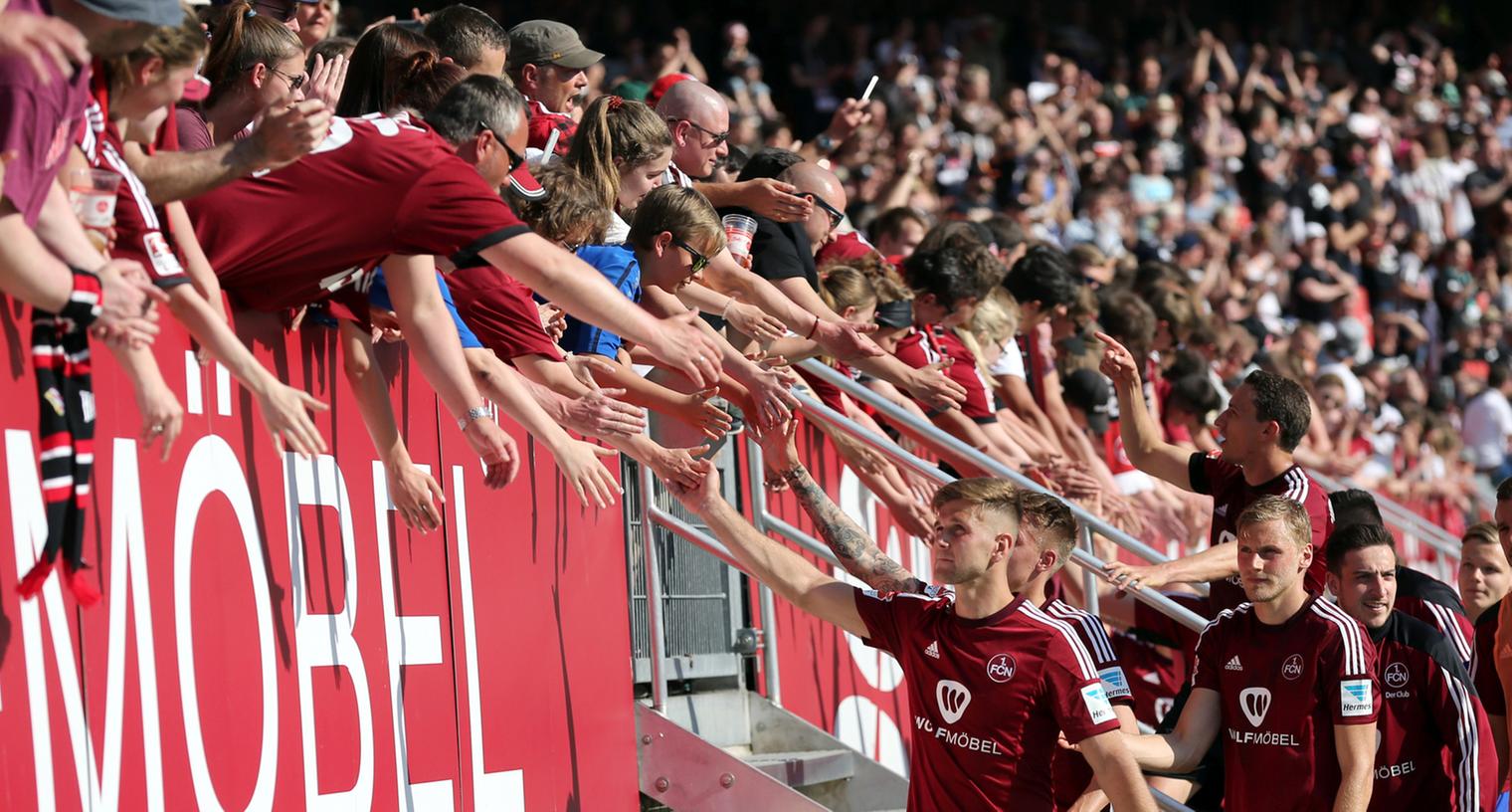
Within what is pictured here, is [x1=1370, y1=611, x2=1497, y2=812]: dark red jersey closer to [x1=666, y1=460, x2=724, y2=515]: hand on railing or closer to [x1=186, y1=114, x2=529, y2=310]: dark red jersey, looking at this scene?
[x1=666, y1=460, x2=724, y2=515]: hand on railing

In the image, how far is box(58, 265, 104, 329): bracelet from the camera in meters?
3.27

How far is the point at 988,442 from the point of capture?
797cm

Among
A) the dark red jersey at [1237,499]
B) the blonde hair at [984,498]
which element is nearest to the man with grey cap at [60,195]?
the blonde hair at [984,498]

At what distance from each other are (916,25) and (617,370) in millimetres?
14345

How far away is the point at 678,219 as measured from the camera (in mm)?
5820

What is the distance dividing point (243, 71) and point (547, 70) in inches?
69.1

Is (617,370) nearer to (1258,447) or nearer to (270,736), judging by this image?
(270,736)

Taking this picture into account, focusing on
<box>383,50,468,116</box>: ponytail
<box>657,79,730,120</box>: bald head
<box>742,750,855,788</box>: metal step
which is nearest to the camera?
<box>383,50,468,116</box>: ponytail

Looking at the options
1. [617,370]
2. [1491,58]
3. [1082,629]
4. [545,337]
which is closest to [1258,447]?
[1082,629]

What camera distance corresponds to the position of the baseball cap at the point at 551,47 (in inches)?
262

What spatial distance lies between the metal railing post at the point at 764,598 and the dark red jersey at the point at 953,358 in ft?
3.45

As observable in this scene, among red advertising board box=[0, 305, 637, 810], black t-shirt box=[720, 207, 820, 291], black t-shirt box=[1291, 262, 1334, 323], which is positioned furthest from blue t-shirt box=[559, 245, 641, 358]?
black t-shirt box=[1291, 262, 1334, 323]

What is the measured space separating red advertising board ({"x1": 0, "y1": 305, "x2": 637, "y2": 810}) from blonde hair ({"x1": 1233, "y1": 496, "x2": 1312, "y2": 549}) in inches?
83.9

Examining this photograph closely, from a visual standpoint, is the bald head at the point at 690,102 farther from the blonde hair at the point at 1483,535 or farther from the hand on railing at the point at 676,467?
the blonde hair at the point at 1483,535
